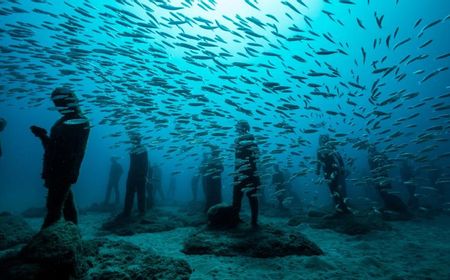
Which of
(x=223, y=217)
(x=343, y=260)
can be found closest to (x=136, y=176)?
(x=223, y=217)

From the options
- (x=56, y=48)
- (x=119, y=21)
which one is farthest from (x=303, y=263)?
(x=56, y=48)

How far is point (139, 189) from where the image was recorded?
10133 millimetres

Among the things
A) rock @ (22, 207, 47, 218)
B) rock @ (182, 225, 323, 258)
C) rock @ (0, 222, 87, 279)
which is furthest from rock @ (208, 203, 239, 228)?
rock @ (22, 207, 47, 218)

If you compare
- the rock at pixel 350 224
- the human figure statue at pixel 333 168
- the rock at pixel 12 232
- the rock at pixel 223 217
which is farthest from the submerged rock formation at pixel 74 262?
the human figure statue at pixel 333 168

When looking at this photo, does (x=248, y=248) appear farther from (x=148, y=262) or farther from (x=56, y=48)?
(x=56, y=48)

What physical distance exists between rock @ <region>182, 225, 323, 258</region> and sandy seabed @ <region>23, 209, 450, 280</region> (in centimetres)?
21

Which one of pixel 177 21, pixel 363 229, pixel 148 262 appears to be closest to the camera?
pixel 148 262

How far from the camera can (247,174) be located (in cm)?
760

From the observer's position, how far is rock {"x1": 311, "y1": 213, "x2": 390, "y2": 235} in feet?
27.6

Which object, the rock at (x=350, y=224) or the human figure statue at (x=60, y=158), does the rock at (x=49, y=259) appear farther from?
the rock at (x=350, y=224)

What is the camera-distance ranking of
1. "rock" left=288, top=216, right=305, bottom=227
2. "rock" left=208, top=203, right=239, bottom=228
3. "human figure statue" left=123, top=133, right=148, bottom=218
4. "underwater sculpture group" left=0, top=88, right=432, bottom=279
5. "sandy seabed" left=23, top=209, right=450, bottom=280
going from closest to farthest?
1. "underwater sculpture group" left=0, top=88, right=432, bottom=279
2. "sandy seabed" left=23, top=209, right=450, bottom=280
3. "rock" left=208, top=203, right=239, bottom=228
4. "human figure statue" left=123, top=133, right=148, bottom=218
5. "rock" left=288, top=216, right=305, bottom=227

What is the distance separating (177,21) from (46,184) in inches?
276

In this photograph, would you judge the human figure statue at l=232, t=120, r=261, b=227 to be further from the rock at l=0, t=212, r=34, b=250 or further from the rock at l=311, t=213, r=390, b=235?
the rock at l=0, t=212, r=34, b=250

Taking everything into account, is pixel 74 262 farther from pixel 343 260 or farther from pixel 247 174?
pixel 343 260
